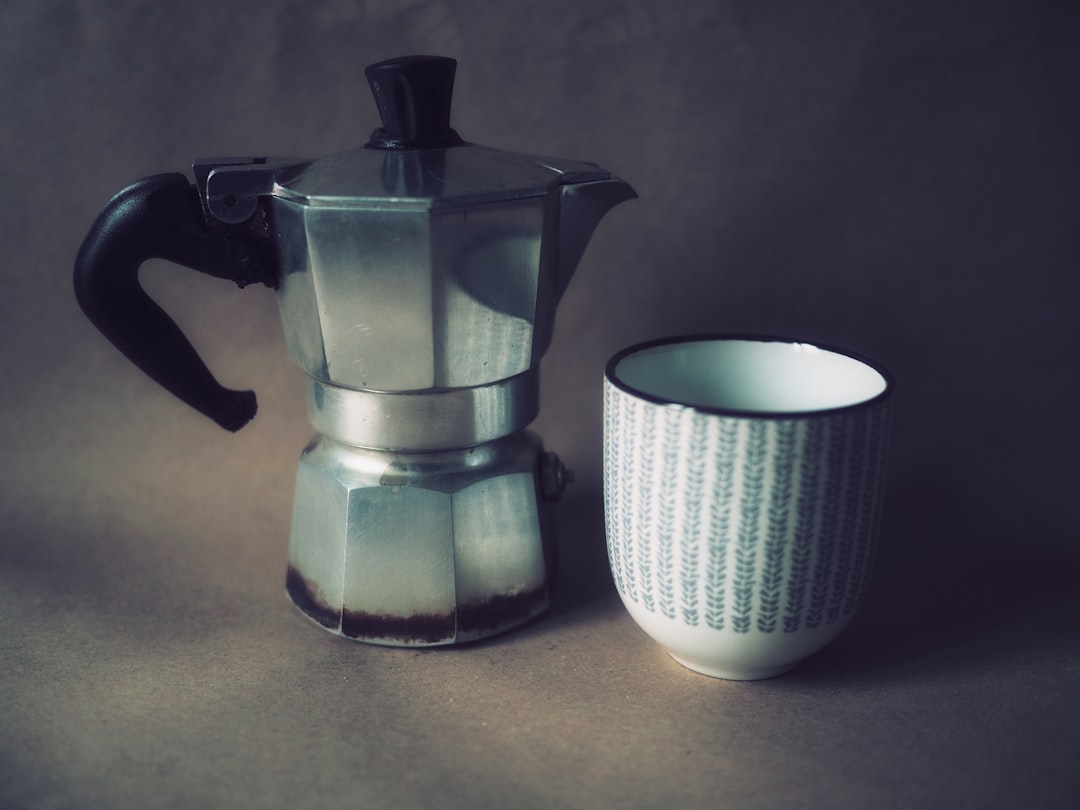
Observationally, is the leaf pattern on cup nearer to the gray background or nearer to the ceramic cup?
the ceramic cup

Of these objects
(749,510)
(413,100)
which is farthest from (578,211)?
(749,510)

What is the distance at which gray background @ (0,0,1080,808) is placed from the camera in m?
0.84

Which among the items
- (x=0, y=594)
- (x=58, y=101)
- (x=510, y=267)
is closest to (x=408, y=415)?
(x=510, y=267)

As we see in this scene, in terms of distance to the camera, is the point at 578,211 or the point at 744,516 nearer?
the point at 744,516

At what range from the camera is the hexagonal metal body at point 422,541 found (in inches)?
29.6

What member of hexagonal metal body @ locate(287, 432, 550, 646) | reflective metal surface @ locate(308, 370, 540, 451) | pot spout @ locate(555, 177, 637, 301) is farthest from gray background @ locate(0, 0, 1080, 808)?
pot spout @ locate(555, 177, 637, 301)

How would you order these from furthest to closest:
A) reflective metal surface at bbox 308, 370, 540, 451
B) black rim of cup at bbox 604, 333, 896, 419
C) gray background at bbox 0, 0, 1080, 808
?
gray background at bbox 0, 0, 1080, 808, reflective metal surface at bbox 308, 370, 540, 451, black rim of cup at bbox 604, 333, 896, 419

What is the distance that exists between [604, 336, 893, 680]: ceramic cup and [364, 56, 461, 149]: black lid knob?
0.62 feet

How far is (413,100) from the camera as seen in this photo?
2.34 ft

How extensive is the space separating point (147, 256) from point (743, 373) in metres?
0.40

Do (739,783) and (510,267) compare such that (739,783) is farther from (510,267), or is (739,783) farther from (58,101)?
(58,101)

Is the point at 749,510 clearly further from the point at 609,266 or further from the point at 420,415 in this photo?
the point at 609,266

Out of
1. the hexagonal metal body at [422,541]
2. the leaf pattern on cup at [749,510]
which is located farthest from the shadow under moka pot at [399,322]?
the leaf pattern on cup at [749,510]

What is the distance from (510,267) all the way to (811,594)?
0.87 feet
